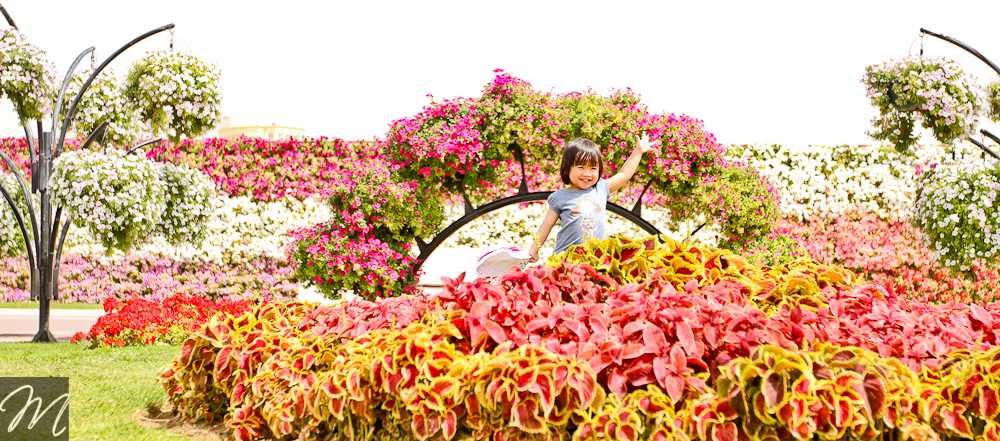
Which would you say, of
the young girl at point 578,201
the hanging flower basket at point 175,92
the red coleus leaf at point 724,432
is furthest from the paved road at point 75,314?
the red coleus leaf at point 724,432

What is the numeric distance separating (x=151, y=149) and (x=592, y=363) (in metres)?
12.0

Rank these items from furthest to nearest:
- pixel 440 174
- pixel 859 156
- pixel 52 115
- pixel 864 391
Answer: pixel 859 156, pixel 52 115, pixel 440 174, pixel 864 391

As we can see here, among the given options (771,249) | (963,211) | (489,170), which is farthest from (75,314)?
(963,211)

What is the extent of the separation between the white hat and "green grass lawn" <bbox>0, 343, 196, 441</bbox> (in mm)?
1802

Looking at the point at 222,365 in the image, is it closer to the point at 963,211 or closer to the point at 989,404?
the point at 989,404

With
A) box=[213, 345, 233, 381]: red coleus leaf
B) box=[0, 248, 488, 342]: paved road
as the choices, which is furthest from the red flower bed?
box=[213, 345, 233, 381]: red coleus leaf

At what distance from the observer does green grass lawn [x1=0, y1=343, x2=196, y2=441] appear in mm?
3371

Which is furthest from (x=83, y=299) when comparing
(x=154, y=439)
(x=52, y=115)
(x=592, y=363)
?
(x=592, y=363)

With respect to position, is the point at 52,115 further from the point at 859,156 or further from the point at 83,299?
the point at 859,156

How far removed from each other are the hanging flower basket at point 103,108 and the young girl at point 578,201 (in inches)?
256

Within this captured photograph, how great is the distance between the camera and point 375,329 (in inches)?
126

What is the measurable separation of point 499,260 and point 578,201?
615 millimetres

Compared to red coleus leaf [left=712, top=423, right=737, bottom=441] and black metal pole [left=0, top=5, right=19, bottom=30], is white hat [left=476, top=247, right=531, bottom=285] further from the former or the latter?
black metal pole [left=0, top=5, right=19, bottom=30]

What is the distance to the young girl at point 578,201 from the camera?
13.1 ft
